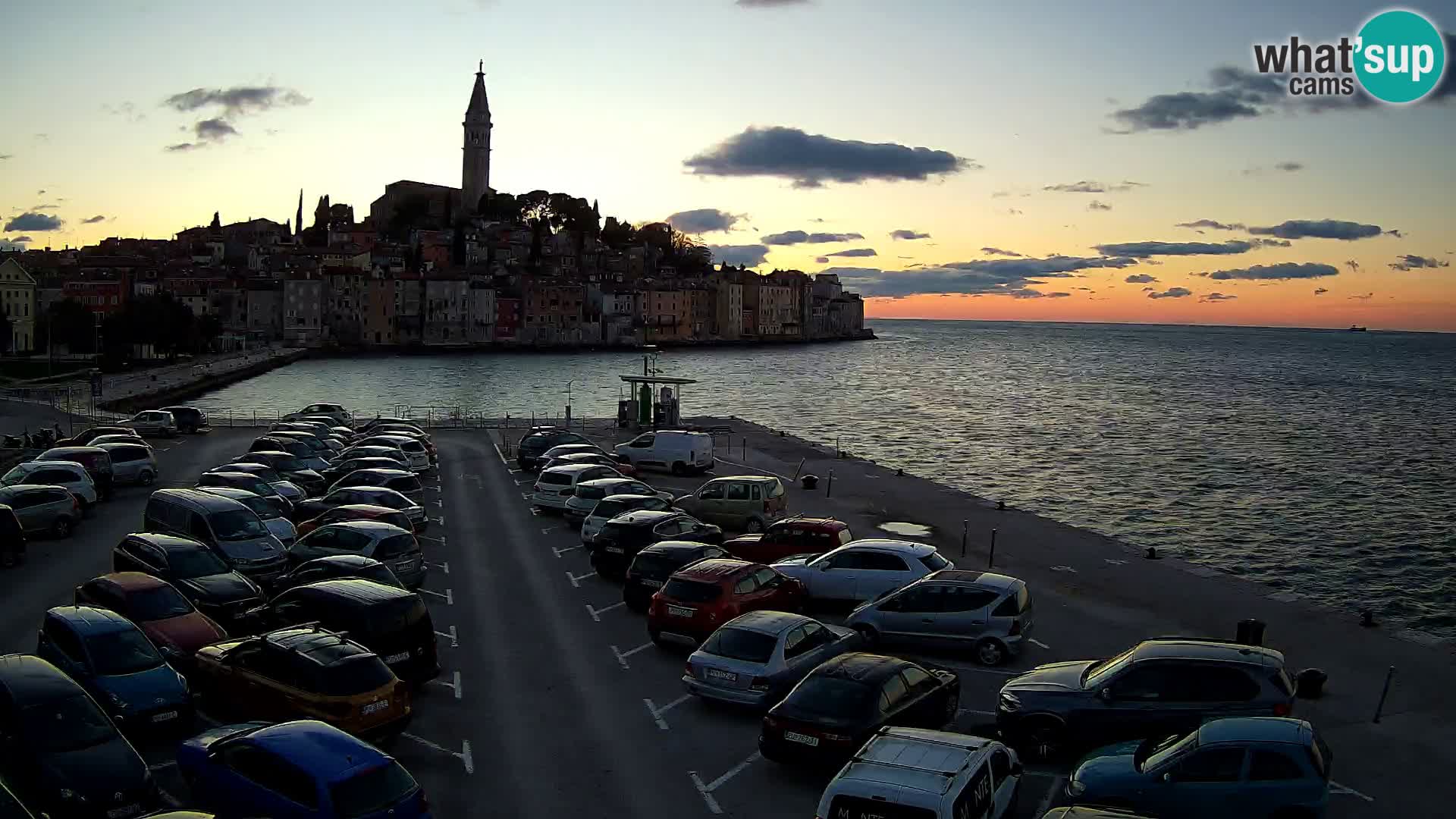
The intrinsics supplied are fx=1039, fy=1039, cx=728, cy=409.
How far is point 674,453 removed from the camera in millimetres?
29406

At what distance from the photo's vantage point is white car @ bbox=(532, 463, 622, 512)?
2270 centimetres

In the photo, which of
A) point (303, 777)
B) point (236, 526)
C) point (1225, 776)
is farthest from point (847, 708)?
point (236, 526)

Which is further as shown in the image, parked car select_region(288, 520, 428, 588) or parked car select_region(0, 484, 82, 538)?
parked car select_region(0, 484, 82, 538)

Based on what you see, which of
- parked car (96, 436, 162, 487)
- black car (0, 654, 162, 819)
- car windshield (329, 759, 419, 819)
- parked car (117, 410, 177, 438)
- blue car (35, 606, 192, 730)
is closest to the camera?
car windshield (329, 759, 419, 819)

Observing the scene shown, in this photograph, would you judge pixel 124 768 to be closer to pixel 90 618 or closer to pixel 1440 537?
pixel 90 618

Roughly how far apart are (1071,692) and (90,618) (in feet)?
33.1

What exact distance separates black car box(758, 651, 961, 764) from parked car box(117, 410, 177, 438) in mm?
33045

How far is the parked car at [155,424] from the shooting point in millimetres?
35938

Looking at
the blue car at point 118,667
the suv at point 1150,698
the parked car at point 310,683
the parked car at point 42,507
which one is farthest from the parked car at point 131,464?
the suv at point 1150,698

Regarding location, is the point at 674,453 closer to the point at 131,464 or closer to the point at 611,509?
→ the point at 611,509

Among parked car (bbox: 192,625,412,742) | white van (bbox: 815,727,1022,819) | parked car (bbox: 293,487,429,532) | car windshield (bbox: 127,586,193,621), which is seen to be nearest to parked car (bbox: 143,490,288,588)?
parked car (bbox: 293,487,429,532)

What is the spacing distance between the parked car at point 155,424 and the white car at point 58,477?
14219mm

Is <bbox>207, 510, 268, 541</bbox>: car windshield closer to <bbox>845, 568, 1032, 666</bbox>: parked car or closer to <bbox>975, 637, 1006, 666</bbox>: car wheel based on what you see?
<bbox>845, 568, 1032, 666</bbox>: parked car

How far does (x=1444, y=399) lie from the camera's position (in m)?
92.7
